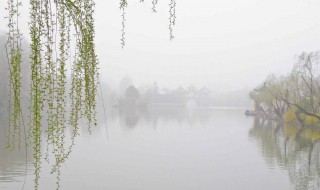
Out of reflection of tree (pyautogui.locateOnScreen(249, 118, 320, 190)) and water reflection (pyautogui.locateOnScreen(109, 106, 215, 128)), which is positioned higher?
reflection of tree (pyautogui.locateOnScreen(249, 118, 320, 190))

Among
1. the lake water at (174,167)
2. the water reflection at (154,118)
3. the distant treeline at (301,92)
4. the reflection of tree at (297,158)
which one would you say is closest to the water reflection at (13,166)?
the lake water at (174,167)

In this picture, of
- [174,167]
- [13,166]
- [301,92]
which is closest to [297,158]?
[174,167]

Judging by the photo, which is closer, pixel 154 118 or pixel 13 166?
pixel 13 166

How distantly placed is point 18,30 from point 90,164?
48.5ft

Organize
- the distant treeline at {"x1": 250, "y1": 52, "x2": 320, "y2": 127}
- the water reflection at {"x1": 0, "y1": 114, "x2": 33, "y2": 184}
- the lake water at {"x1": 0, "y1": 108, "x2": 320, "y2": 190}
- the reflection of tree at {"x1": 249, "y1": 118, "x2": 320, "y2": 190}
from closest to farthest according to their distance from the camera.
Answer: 1. the water reflection at {"x1": 0, "y1": 114, "x2": 33, "y2": 184}
2. the lake water at {"x1": 0, "y1": 108, "x2": 320, "y2": 190}
3. the reflection of tree at {"x1": 249, "y1": 118, "x2": 320, "y2": 190}
4. the distant treeline at {"x1": 250, "y1": 52, "x2": 320, "y2": 127}

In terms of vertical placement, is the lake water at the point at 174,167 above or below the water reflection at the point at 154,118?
above

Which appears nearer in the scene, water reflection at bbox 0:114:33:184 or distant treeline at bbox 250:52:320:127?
water reflection at bbox 0:114:33:184

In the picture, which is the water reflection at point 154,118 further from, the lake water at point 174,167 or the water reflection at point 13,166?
the water reflection at point 13,166

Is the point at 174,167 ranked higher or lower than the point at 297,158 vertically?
higher

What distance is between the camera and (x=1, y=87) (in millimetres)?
37438

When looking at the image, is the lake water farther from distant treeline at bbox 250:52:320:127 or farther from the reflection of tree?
distant treeline at bbox 250:52:320:127

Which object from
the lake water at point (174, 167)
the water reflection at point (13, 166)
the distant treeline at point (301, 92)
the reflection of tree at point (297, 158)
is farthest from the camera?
the distant treeline at point (301, 92)

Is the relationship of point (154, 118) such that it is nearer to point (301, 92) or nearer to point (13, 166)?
point (301, 92)

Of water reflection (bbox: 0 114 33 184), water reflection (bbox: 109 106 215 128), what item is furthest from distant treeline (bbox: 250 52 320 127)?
water reflection (bbox: 0 114 33 184)
